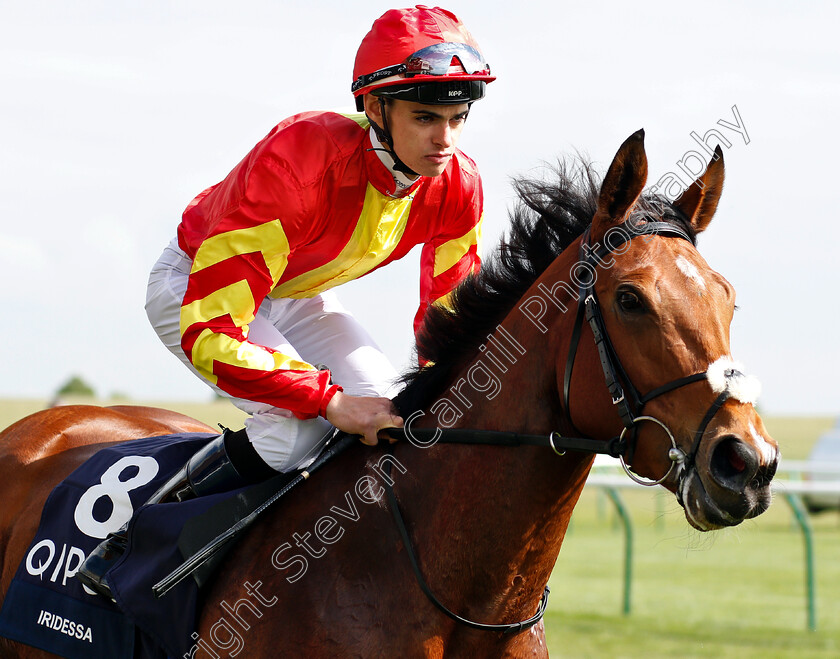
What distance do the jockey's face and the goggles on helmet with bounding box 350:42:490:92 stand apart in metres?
0.10

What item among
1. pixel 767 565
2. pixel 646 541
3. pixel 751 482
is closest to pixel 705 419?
pixel 751 482

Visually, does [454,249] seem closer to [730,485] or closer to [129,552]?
[129,552]

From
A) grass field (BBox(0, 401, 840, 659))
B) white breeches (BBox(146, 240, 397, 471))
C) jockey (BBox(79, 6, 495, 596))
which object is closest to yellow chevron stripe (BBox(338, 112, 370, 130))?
jockey (BBox(79, 6, 495, 596))

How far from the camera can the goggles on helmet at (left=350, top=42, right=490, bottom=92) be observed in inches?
116

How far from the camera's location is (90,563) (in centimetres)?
326

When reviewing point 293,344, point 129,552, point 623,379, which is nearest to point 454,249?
point 293,344

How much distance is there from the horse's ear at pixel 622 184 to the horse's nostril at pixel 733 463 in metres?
0.72

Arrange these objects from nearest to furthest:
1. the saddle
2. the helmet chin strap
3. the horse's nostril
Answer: the horse's nostril
the saddle
the helmet chin strap

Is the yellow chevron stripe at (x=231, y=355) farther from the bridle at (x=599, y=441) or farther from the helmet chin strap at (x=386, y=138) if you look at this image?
the helmet chin strap at (x=386, y=138)

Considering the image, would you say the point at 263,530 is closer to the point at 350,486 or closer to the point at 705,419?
the point at 350,486

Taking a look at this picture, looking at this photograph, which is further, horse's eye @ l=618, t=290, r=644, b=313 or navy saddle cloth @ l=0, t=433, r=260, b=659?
navy saddle cloth @ l=0, t=433, r=260, b=659

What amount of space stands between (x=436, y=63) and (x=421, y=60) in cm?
5

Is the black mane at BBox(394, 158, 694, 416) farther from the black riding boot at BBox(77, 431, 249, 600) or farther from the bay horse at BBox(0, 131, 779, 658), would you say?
the black riding boot at BBox(77, 431, 249, 600)

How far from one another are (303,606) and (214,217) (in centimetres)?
122
